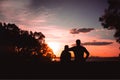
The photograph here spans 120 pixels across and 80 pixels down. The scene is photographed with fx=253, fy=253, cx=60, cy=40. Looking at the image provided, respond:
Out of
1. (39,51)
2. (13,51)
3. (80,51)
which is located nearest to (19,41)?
(13,51)

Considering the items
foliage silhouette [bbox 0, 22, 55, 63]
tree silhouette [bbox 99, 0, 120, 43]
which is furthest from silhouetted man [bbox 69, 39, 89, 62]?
foliage silhouette [bbox 0, 22, 55, 63]

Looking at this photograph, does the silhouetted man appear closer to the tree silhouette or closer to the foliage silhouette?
the tree silhouette

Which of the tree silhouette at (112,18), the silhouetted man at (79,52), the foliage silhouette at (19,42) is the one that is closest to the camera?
the silhouetted man at (79,52)

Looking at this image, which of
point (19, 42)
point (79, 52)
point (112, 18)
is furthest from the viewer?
point (19, 42)

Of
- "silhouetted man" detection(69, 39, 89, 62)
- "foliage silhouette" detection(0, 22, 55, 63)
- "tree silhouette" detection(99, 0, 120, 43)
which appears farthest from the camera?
"foliage silhouette" detection(0, 22, 55, 63)

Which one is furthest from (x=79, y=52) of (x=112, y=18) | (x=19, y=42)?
(x=19, y=42)

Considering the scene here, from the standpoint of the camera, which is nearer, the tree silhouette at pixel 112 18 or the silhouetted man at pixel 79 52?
the silhouetted man at pixel 79 52

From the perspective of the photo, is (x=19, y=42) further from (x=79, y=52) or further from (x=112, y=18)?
(x=79, y=52)

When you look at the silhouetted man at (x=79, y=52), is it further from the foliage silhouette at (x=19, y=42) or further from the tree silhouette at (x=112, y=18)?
the foliage silhouette at (x=19, y=42)

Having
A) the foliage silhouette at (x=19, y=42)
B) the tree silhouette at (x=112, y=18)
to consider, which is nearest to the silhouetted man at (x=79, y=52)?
the tree silhouette at (x=112, y=18)

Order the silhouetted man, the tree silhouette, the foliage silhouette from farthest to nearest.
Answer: the foliage silhouette < the tree silhouette < the silhouetted man

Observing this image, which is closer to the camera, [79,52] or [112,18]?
[79,52]

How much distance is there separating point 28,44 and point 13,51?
4975mm

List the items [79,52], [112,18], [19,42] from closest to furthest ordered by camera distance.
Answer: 1. [79,52]
2. [112,18]
3. [19,42]
